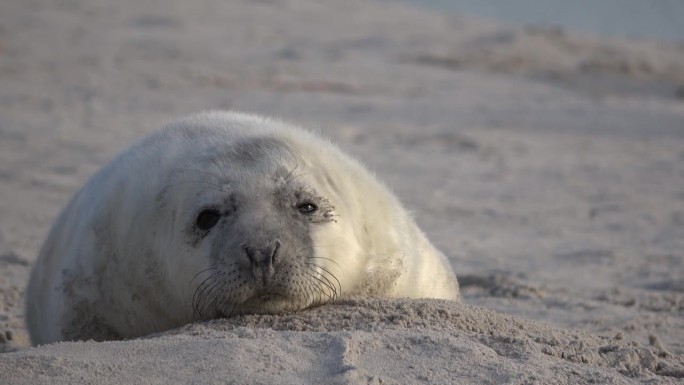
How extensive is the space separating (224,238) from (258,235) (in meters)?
0.15

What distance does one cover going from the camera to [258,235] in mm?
3686

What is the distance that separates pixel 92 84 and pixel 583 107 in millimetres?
6076

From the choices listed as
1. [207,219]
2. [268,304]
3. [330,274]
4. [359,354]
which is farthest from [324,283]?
[359,354]

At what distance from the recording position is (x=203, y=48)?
15.4 meters

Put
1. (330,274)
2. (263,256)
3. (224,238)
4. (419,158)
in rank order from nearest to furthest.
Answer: (263,256), (224,238), (330,274), (419,158)

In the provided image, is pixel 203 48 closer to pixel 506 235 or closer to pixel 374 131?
pixel 374 131

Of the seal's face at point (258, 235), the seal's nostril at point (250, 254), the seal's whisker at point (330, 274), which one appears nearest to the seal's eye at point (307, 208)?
the seal's face at point (258, 235)

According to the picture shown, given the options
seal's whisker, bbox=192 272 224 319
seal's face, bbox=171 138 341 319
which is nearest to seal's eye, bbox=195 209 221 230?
seal's face, bbox=171 138 341 319

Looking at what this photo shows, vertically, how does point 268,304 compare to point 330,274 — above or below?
below

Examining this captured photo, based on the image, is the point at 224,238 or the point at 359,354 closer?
the point at 359,354

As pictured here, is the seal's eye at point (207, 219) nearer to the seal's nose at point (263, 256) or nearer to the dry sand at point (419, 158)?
the seal's nose at point (263, 256)

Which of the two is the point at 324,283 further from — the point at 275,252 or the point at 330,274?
the point at 275,252

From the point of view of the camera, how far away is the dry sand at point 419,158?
3.38 meters

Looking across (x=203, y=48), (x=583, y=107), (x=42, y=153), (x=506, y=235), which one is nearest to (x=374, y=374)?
(x=506, y=235)
